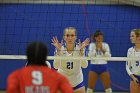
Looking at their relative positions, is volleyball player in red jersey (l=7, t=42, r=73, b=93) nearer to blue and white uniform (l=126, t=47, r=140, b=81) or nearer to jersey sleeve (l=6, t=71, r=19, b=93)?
jersey sleeve (l=6, t=71, r=19, b=93)

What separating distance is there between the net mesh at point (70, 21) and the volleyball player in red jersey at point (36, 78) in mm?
4378

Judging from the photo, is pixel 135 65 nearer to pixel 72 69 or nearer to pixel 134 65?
pixel 134 65

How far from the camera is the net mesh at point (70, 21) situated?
21.3ft

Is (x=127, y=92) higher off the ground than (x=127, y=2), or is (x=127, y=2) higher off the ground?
(x=127, y=2)

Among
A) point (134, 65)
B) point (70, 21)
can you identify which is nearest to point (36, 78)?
point (134, 65)

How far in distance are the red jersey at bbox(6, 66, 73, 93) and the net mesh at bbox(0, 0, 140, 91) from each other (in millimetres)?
4410

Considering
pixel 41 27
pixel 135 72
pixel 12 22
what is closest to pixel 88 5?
pixel 41 27

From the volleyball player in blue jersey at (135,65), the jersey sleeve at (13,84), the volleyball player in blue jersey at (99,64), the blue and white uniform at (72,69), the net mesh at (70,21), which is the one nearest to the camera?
the jersey sleeve at (13,84)

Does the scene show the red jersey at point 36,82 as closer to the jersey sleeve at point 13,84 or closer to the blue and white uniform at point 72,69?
the jersey sleeve at point 13,84

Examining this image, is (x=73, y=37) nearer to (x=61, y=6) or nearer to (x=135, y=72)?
(x=135, y=72)

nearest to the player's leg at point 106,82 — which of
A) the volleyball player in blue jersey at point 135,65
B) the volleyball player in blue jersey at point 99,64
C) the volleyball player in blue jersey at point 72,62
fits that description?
the volleyball player in blue jersey at point 99,64

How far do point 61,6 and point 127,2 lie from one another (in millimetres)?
1299

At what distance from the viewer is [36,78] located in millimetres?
1993

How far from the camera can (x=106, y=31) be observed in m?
6.58
